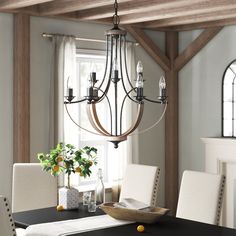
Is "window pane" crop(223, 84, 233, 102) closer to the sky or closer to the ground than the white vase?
closer to the sky

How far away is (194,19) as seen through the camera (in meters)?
6.42

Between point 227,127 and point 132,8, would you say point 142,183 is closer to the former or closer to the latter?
point 132,8

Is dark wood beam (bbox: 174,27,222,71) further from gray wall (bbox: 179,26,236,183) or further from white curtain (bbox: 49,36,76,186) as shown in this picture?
white curtain (bbox: 49,36,76,186)

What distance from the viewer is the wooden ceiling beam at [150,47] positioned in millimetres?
7073

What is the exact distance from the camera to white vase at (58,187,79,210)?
15.2ft

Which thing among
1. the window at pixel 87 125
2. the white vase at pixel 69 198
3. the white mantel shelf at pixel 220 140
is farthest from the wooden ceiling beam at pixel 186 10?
the white vase at pixel 69 198

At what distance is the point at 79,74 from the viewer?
6758mm

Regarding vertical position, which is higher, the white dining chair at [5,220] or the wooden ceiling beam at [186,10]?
the wooden ceiling beam at [186,10]

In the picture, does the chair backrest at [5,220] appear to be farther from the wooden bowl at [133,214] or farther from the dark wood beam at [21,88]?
the dark wood beam at [21,88]

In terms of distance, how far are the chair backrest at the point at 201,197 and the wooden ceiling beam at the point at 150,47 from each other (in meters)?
2.71

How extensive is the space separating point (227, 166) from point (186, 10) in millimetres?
1963

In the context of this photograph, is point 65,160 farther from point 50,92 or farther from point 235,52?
point 235,52

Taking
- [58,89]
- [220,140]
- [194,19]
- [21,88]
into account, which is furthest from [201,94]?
[21,88]

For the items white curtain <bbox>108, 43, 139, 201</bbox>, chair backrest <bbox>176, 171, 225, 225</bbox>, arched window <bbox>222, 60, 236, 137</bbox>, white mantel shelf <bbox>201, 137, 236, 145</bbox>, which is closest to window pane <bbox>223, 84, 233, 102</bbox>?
arched window <bbox>222, 60, 236, 137</bbox>
